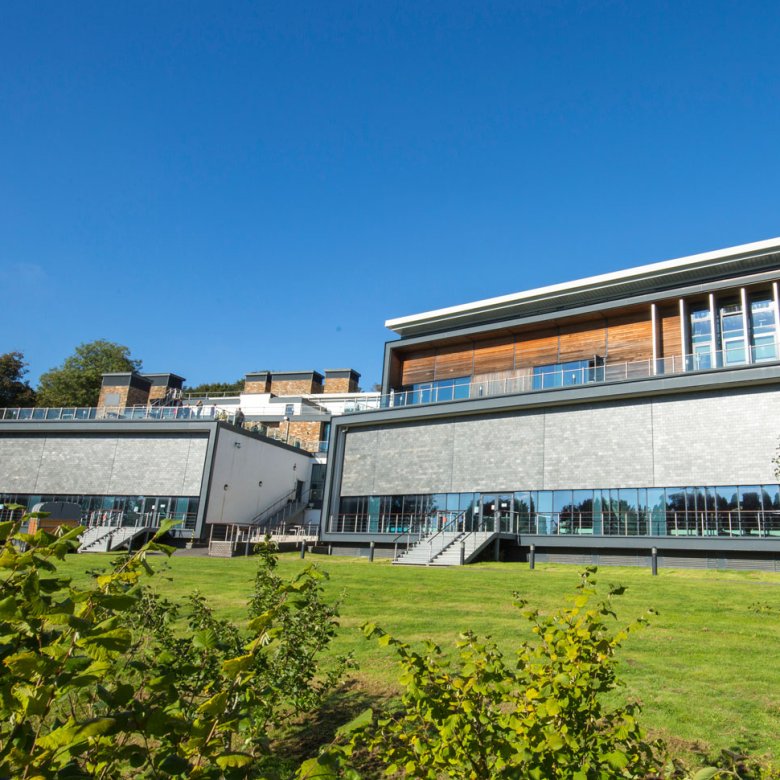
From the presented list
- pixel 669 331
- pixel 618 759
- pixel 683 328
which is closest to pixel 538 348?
pixel 669 331

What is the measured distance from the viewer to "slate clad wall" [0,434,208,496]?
39969mm

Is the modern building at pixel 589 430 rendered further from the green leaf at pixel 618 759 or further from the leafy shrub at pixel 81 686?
the leafy shrub at pixel 81 686

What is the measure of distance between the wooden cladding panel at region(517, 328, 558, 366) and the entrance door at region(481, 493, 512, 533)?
28.3ft

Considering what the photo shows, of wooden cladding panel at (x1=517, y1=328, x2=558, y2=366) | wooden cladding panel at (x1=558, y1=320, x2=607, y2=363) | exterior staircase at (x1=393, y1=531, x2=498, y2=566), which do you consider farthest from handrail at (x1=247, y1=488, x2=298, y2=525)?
wooden cladding panel at (x1=558, y1=320, x2=607, y2=363)

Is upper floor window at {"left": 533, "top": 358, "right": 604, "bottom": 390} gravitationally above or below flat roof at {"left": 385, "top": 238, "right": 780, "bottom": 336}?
below

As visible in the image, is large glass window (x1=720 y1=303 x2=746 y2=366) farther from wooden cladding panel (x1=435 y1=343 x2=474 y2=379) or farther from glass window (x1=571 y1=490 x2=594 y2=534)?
wooden cladding panel (x1=435 y1=343 x2=474 y2=379)

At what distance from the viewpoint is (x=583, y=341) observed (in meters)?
35.2

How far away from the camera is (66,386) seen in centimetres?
7225

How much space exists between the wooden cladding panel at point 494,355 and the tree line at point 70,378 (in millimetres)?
39947

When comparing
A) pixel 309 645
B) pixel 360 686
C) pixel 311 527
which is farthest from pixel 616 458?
pixel 309 645

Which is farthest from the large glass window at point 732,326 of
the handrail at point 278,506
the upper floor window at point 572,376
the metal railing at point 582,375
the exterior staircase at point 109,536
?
the exterior staircase at point 109,536

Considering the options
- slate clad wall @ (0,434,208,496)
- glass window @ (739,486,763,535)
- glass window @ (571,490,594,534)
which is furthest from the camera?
slate clad wall @ (0,434,208,496)

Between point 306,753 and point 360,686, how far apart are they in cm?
165

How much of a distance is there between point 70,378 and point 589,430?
2453 inches
